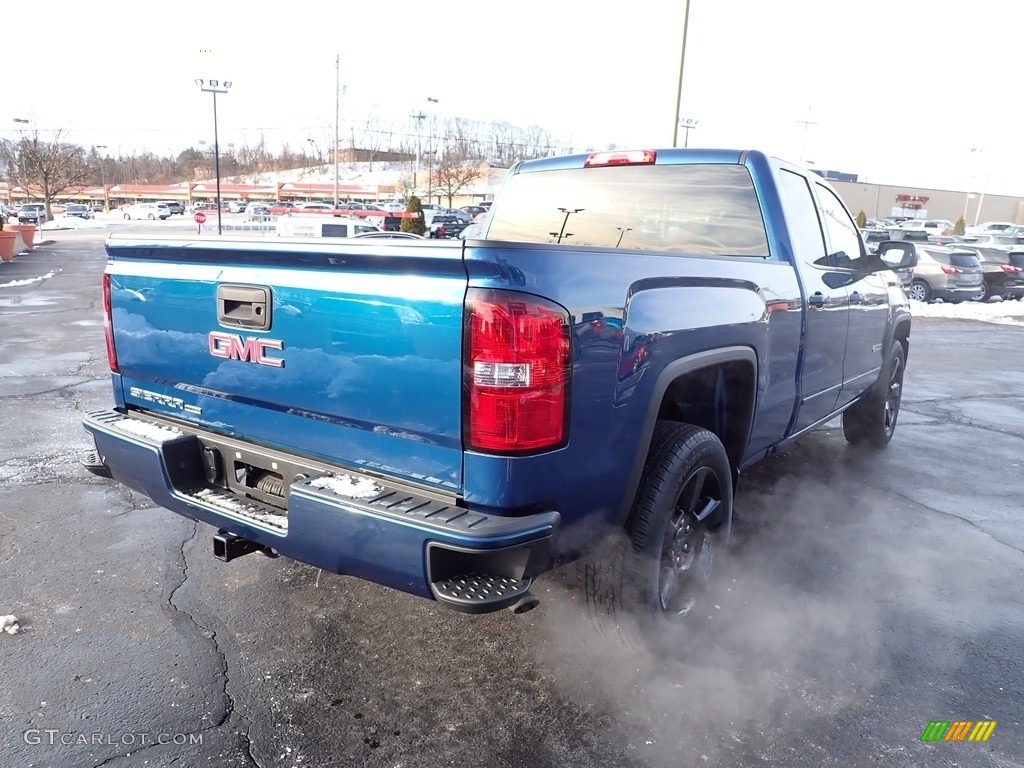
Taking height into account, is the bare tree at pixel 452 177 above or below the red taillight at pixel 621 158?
above

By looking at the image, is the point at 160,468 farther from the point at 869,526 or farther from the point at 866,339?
the point at 866,339

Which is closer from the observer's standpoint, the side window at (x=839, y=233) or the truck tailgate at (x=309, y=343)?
the truck tailgate at (x=309, y=343)

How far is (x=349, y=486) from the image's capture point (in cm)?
244

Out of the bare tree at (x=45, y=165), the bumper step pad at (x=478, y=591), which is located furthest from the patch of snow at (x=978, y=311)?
the bare tree at (x=45, y=165)

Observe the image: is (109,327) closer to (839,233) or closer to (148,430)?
(148,430)

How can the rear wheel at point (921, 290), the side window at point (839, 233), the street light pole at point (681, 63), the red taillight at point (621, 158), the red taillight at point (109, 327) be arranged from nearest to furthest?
1. the red taillight at point (109, 327)
2. the red taillight at point (621, 158)
3. the side window at point (839, 233)
4. the street light pole at point (681, 63)
5. the rear wheel at point (921, 290)

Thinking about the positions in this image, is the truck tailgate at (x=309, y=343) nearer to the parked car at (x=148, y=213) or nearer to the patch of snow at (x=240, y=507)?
the patch of snow at (x=240, y=507)

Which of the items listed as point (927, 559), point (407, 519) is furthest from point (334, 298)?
point (927, 559)

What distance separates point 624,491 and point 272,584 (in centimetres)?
189

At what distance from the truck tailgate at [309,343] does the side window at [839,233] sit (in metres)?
3.05

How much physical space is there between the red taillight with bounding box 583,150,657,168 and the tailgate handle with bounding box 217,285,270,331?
7.70 ft

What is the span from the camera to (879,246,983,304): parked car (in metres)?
18.4

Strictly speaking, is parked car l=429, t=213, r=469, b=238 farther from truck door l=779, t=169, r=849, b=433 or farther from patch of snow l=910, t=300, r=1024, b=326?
truck door l=779, t=169, r=849, b=433

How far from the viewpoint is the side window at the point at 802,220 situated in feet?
13.0
